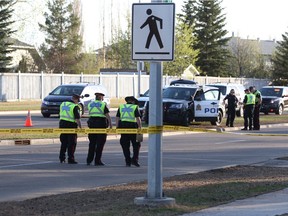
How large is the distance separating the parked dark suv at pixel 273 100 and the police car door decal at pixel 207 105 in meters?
13.7

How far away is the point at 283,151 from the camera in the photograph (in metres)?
22.3

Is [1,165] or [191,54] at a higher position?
[191,54]

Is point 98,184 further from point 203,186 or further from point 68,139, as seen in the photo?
point 68,139

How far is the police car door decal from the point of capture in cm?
3303

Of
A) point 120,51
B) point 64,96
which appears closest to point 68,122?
point 64,96

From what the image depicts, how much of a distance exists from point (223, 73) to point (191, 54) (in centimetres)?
1739

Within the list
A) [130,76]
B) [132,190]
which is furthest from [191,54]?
[132,190]

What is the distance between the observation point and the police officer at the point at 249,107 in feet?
103

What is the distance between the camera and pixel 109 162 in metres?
Result: 18.5

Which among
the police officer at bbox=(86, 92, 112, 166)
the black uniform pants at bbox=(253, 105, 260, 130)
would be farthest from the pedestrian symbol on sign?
the black uniform pants at bbox=(253, 105, 260, 130)

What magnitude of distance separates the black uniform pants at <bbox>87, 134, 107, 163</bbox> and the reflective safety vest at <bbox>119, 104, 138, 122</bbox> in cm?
69

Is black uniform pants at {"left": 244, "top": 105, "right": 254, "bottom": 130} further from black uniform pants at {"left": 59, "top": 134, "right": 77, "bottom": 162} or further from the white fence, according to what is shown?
the white fence

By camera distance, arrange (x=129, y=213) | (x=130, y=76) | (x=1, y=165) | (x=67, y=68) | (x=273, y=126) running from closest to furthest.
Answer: (x=129, y=213), (x=1, y=165), (x=273, y=126), (x=130, y=76), (x=67, y=68)

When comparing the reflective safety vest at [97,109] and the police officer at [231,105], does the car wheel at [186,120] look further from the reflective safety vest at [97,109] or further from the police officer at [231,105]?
the reflective safety vest at [97,109]
